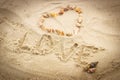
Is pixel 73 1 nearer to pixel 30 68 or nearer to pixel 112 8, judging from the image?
pixel 112 8

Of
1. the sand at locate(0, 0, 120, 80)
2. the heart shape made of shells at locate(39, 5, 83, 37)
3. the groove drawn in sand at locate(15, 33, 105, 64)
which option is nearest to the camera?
the sand at locate(0, 0, 120, 80)

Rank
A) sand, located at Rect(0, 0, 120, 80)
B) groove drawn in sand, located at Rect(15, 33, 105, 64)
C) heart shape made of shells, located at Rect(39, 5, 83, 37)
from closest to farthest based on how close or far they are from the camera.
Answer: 1. sand, located at Rect(0, 0, 120, 80)
2. groove drawn in sand, located at Rect(15, 33, 105, 64)
3. heart shape made of shells, located at Rect(39, 5, 83, 37)

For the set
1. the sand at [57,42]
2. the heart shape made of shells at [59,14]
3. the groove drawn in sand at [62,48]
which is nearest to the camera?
the sand at [57,42]

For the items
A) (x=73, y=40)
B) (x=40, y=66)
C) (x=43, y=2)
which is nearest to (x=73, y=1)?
(x=43, y=2)

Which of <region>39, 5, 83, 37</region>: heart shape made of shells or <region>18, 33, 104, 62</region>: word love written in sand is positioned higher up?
<region>39, 5, 83, 37</region>: heart shape made of shells

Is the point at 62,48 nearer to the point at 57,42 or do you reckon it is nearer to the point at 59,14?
the point at 57,42

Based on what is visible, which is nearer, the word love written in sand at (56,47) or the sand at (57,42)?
the sand at (57,42)

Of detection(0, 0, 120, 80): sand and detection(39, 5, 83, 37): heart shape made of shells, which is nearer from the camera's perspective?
detection(0, 0, 120, 80): sand

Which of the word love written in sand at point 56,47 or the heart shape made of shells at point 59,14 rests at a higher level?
the heart shape made of shells at point 59,14

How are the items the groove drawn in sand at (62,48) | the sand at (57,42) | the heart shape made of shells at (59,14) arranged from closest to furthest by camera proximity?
the sand at (57,42)
the groove drawn in sand at (62,48)
the heart shape made of shells at (59,14)
